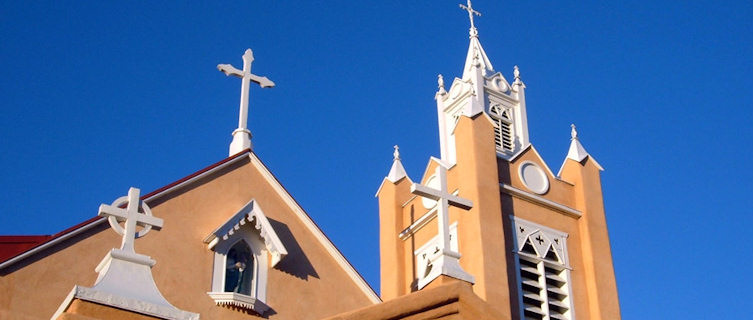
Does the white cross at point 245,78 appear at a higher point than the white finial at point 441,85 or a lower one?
lower

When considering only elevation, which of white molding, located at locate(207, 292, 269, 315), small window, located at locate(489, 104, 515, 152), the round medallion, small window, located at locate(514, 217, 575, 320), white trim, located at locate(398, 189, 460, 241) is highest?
small window, located at locate(489, 104, 515, 152)

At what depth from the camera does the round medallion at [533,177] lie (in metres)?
23.6

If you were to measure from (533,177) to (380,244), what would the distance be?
11.7 ft

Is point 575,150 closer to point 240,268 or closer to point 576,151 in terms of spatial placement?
point 576,151

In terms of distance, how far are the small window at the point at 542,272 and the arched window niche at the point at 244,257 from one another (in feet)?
25.9

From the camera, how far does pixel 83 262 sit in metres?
13.2

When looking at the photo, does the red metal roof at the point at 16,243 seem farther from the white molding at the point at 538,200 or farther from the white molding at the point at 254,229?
the white molding at the point at 538,200

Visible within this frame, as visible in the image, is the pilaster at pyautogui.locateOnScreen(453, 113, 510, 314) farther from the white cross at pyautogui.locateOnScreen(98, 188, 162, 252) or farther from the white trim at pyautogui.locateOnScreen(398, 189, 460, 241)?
the white cross at pyautogui.locateOnScreen(98, 188, 162, 252)

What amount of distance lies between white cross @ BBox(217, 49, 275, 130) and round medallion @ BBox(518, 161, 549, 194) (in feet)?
26.5

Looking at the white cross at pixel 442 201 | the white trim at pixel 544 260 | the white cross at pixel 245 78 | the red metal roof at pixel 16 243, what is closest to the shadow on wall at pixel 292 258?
the white cross at pixel 245 78

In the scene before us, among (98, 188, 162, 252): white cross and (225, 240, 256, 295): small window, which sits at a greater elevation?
(225, 240, 256, 295): small window

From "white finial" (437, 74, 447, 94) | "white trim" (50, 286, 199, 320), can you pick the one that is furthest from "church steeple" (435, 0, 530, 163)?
"white trim" (50, 286, 199, 320)

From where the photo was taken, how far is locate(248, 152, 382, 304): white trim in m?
15.4

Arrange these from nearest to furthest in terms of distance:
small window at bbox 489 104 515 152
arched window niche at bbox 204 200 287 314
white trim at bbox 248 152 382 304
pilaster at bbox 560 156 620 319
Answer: arched window niche at bbox 204 200 287 314 → white trim at bbox 248 152 382 304 → pilaster at bbox 560 156 620 319 → small window at bbox 489 104 515 152
